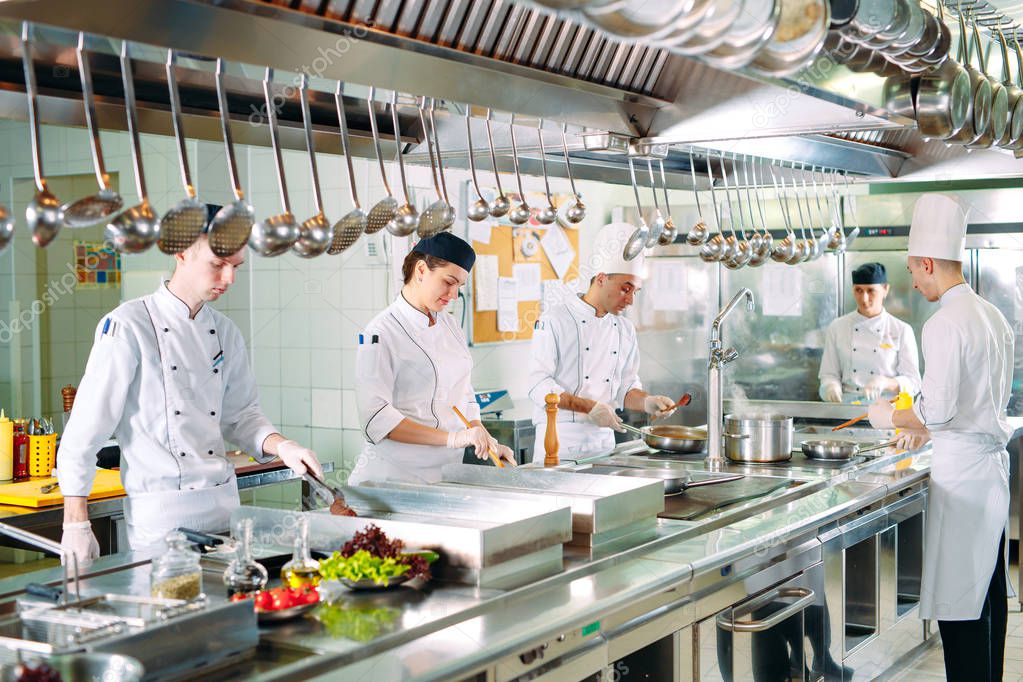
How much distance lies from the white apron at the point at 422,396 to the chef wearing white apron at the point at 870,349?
3255 mm

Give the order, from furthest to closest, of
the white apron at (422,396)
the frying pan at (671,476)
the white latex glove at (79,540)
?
the white apron at (422,396) < the frying pan at (671,476) < the white latex glove at (79,540)

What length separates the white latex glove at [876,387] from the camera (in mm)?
6227

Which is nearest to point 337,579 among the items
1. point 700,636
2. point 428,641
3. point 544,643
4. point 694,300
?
point 428,641

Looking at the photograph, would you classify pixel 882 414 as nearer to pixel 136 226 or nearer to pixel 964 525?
pixel 964 525

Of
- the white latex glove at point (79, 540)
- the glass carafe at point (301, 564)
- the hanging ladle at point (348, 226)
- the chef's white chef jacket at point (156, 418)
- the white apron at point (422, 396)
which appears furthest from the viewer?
the white apron at point (422, 396)

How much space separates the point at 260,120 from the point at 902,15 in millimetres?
1603

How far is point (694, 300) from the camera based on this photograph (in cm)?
728

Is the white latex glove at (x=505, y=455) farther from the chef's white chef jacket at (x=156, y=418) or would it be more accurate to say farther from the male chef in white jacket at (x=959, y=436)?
the male chef in white jacket at (x=959, y=436)

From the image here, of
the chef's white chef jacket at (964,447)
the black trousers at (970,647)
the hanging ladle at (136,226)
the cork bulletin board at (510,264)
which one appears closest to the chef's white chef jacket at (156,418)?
the hanging ladle at (136,226)

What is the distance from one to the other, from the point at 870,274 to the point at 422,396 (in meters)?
3.51

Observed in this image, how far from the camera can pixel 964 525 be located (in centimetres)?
404

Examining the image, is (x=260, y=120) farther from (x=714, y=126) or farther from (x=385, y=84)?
(x=714, y=126)

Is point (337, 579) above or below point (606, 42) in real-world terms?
below

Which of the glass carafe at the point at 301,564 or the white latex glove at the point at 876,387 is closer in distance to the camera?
the glass carafe at the point at 301,564
